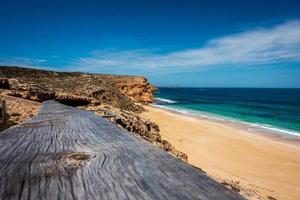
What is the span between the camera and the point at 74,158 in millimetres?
1288

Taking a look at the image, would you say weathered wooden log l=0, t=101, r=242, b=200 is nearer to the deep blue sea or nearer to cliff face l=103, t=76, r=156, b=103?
the deep blue sea

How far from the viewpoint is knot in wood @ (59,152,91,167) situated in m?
1.22

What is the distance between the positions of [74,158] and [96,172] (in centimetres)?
21

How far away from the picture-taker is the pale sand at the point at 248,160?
36.7 ft

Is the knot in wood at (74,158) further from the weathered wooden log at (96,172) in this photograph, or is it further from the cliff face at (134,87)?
the cliff face at (134,87)

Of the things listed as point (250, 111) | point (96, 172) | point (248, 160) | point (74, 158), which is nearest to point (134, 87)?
point (250, 111)

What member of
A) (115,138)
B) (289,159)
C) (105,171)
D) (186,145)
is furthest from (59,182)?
(289,159)

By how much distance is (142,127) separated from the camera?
8422 mm

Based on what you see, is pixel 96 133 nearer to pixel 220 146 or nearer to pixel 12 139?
pixel 12 139

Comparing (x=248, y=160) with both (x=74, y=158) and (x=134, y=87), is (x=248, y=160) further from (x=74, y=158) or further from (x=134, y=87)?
(x=134, y=87)

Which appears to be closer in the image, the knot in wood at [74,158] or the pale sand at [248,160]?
the knot in wood at [74,158]

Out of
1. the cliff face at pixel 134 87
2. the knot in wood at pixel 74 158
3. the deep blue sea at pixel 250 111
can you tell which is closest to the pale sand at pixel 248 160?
the knot in wood at pixel 74 158

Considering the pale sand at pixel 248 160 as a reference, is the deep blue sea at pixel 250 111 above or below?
below

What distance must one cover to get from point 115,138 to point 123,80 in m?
51.9
